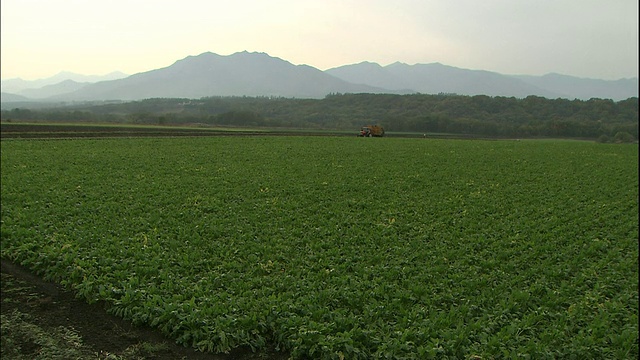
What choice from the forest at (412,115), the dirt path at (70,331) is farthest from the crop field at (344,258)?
the forest at (412,115)

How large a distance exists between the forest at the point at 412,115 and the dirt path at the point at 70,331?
22.4 m

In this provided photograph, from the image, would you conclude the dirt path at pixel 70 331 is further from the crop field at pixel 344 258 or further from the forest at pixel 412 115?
the forest at pixel 412 115

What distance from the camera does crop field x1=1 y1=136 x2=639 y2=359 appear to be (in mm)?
7578

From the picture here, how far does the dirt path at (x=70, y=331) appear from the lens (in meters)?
7.42

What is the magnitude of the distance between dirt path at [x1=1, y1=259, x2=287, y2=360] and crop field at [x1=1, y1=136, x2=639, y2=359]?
0.25 m

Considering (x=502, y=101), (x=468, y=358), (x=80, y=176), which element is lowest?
(x=468, y=358)

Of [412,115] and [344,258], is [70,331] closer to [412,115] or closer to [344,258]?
[344,258]

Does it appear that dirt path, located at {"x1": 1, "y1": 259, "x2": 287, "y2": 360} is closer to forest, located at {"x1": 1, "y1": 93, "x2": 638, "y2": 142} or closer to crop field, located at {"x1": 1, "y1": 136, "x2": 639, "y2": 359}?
crop field, located at {"x1": 1, "y1": 136, "x2": 639, "y2": 359}

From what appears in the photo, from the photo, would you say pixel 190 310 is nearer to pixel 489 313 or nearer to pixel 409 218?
pixel 489 313

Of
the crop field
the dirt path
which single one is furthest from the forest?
the dirt path

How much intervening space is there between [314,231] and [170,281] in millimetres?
5238

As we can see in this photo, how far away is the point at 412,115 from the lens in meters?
A: 122

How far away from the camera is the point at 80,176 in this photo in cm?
2067

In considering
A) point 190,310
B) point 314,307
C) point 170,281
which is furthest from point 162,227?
point 314,307
